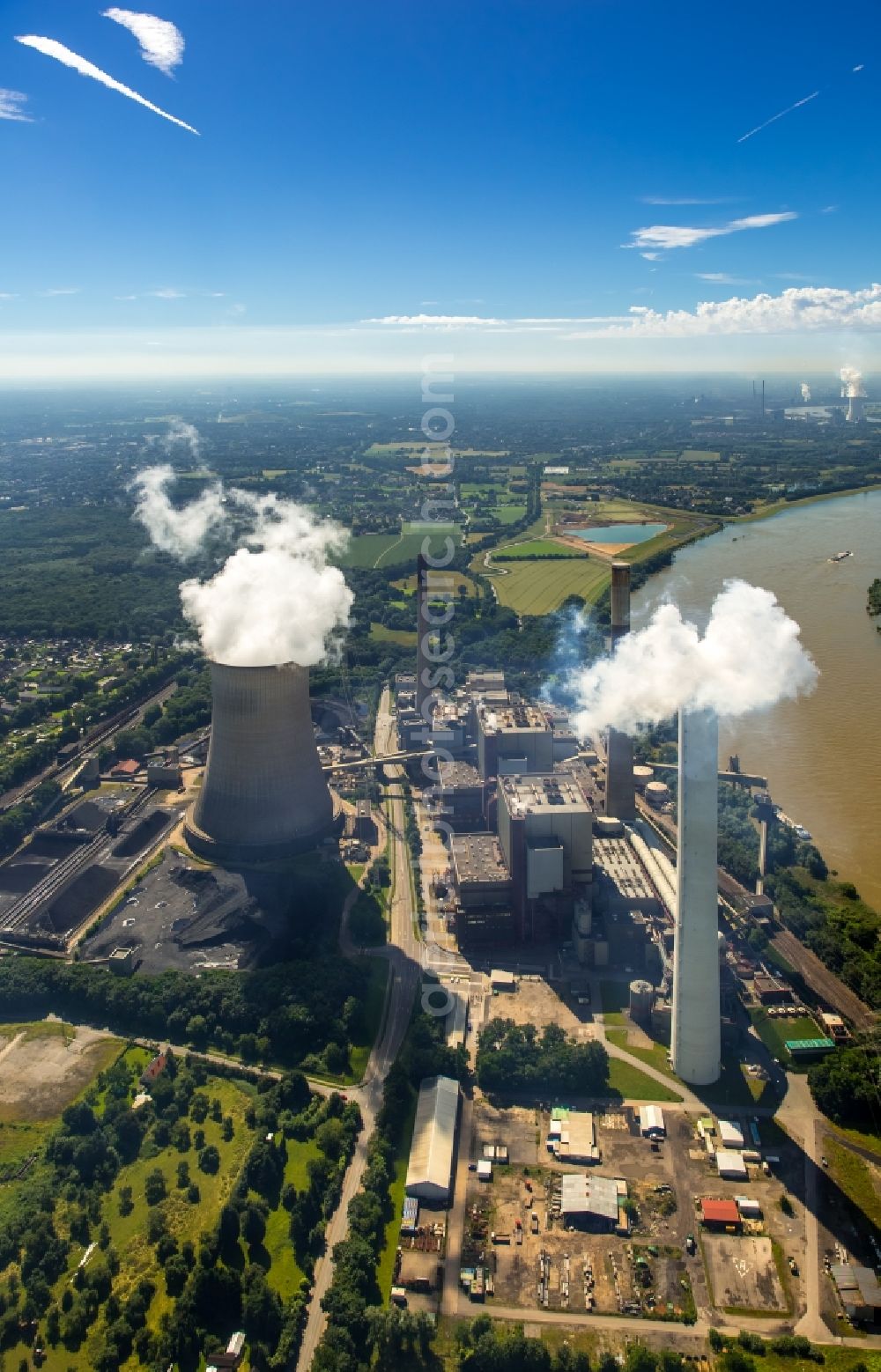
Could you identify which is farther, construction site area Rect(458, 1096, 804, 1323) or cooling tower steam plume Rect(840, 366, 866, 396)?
cooling tower steam plume Rect(840, 366, 866, 396)

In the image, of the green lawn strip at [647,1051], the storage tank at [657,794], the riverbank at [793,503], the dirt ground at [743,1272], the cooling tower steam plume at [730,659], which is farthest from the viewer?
the riverbank at [793,503]

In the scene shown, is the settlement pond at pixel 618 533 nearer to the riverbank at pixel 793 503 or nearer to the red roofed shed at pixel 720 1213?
the riverbank at pixel 793 503

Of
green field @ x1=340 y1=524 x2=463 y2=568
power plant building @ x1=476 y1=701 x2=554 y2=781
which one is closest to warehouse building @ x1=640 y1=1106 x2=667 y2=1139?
power plant building @ x1=476 y1=701 x2=554 y2=781

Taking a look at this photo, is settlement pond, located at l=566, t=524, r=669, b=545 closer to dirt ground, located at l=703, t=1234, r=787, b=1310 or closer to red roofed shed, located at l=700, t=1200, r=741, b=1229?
red roofed shed, located at l=700, t=1200, r=741, b=1229

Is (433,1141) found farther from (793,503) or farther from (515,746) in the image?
(793,503)

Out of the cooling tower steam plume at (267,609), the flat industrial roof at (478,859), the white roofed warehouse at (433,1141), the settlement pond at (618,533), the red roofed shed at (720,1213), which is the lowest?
the red roofed shed at (720,1213)

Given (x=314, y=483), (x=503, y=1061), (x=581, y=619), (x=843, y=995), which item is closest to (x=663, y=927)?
(x=843, y=995)

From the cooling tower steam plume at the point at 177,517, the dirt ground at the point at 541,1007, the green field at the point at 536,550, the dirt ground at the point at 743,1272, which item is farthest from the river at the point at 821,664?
the cooling tower steam plume at the point at 177,517
